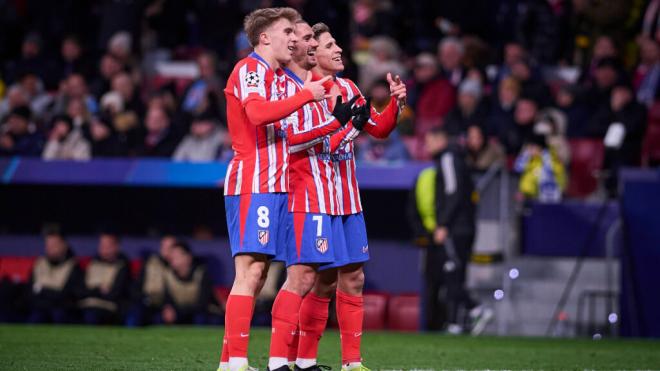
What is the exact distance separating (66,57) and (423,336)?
7567 millimetres

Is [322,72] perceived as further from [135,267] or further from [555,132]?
[135,267]

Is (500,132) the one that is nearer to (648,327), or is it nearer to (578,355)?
(648,327)

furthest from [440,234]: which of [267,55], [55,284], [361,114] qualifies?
[267,55]

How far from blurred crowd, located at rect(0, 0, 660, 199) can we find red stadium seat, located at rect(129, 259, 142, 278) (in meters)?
1.33

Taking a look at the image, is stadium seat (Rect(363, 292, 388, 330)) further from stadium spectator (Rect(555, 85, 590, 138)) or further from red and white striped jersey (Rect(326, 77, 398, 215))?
red and white striped jersey (Rect(326, 77, 398, 215))

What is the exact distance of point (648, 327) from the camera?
11.8 meters

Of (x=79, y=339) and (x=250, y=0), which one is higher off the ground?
(x=250, y=0)

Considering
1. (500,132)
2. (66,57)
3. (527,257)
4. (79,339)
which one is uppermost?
(66,57)

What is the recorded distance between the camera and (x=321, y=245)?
6.58m

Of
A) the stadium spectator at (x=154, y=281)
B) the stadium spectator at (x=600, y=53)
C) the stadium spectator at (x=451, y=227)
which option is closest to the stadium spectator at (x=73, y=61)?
the stadium spectator at (x=154, y=281)

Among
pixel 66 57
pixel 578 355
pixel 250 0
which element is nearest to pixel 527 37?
pixel 250 0

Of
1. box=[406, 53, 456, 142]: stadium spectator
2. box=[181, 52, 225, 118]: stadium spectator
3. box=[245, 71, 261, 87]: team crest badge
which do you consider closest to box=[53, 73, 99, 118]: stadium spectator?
box=[181, 52, 225, 118]: stadium spectator

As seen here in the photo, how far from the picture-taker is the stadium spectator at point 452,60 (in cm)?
1520

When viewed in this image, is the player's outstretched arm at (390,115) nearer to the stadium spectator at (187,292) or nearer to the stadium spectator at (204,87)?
the stadium spectator at (187,292)
